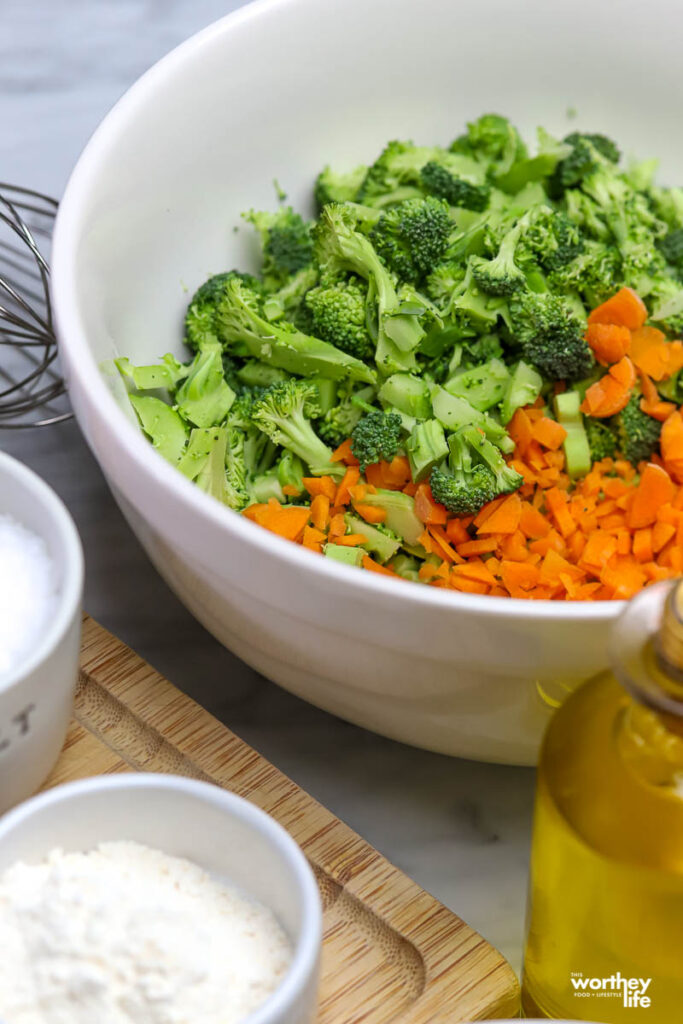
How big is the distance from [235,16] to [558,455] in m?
0.68

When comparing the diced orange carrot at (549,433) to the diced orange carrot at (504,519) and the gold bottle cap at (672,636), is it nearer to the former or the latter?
the diced orange carrot at (504,519)

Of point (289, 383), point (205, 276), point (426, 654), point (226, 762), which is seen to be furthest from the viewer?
point (205, 276)

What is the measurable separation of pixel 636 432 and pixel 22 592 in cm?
75

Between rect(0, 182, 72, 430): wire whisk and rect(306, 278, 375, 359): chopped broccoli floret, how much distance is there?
385 millimetres

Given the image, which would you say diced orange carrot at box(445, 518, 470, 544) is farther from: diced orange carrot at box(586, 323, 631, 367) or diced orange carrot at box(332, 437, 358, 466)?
diced orange carrot at box(586, 323, 631, 367)

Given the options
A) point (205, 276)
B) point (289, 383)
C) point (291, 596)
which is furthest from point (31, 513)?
point (205, 276)

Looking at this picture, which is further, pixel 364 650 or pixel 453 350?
pixel 453 350

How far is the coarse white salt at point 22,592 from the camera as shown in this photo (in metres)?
1.04

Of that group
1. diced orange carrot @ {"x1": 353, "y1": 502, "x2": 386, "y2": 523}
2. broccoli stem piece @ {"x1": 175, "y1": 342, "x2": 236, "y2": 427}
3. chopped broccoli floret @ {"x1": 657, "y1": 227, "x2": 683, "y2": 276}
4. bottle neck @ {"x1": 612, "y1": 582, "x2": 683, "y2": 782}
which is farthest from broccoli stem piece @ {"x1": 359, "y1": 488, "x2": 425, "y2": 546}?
chopped broccoli floret @ {"x1": 657, "y1": 227, "x2": 683, "y2": 276}

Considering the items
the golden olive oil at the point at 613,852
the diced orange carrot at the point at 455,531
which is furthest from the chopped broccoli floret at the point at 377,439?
the golden olive oil at the point at 613,852

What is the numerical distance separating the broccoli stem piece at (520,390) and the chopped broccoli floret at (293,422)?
0.21 m

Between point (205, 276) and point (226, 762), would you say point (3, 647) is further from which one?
point (205, 276)

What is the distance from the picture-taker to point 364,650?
1055mm

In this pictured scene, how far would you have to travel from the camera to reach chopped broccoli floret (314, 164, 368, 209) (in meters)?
1.57
